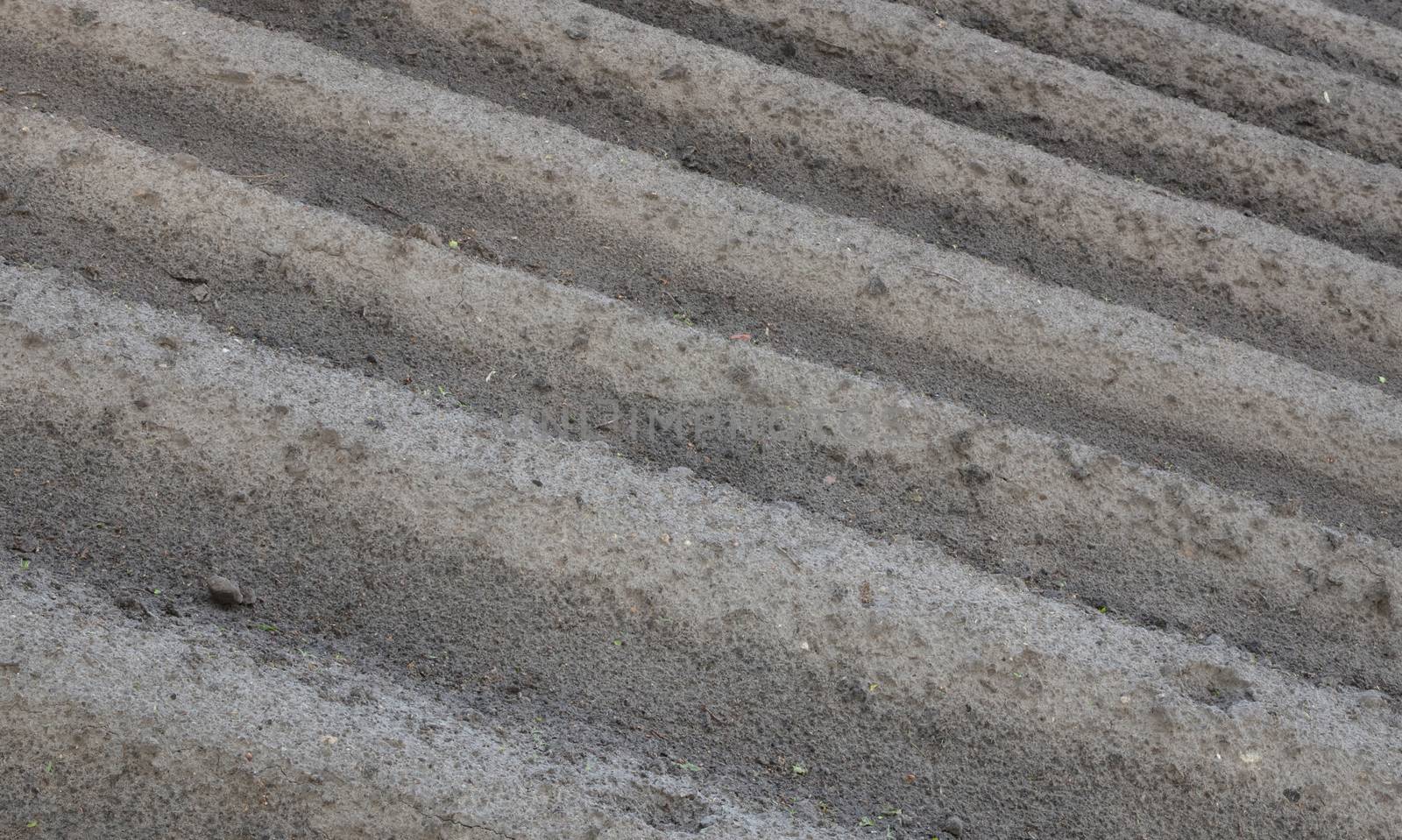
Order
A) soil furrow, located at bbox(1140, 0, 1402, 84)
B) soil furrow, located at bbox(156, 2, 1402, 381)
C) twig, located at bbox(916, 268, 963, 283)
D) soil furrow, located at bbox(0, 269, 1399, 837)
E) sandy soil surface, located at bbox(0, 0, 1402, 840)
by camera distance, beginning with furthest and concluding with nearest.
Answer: soil furrow, located at bbox(1140, 0, 1402, 84)
soil furrow, located at bbox(156, 2, 1402, 381)
twig, located at bbox(916, 268, 963, 283)
soil furrow, located at bbox(0, 269, 1399, 837)
sandy soil surface, located at bbox(0, 0, 1402, 840)

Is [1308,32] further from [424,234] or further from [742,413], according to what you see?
[424,234]

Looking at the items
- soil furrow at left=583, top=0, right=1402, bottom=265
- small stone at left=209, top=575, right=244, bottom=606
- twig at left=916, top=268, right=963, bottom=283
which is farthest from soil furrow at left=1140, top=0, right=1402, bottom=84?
small stone at left=209, top=575, right=244, bottom=606

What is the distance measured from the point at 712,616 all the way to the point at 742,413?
0.73m

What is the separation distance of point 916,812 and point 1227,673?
919 mm

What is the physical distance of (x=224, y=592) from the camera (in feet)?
8.99

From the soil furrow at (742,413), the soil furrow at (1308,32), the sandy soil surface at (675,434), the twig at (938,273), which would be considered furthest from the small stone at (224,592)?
the soil furrow at (1308,32)

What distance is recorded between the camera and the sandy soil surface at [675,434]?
104 inches

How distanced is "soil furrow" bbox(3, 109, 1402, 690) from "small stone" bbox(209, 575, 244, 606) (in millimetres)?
788

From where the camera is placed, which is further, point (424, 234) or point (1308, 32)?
point (1308, 32)

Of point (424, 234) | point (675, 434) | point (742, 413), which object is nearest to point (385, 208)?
point (424, 234)

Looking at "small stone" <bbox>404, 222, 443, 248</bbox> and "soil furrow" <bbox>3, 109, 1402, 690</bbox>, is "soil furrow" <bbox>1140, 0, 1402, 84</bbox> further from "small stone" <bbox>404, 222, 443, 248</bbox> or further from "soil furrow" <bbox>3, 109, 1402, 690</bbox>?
"small stone" <bbox>404, 222, 443, 248</bbox>

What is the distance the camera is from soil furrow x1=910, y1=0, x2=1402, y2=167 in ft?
16.3

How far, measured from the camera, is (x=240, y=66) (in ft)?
13.3

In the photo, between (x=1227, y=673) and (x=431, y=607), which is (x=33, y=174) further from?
(x=1227, y=673)
